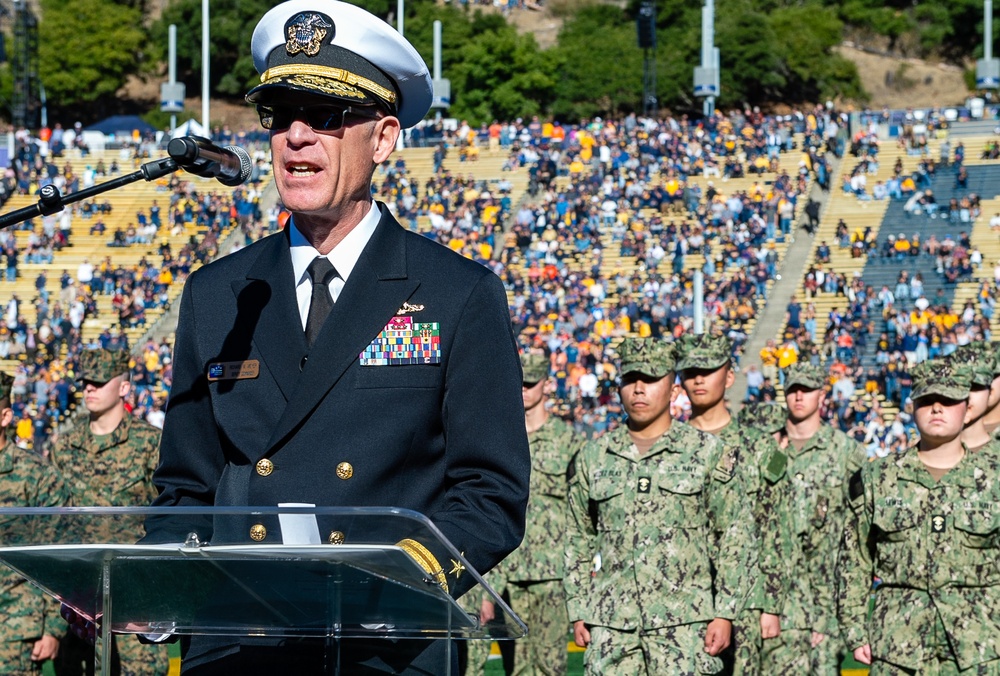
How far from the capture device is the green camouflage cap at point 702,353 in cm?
902

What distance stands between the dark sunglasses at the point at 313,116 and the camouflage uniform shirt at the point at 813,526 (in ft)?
22.7

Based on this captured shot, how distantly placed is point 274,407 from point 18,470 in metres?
5.39

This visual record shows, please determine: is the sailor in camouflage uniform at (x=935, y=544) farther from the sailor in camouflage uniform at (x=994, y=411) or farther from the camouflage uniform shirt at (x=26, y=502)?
the camouflage uniform shirt at (x=26, y=502)

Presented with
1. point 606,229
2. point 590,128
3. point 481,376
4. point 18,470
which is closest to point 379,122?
point 481,376

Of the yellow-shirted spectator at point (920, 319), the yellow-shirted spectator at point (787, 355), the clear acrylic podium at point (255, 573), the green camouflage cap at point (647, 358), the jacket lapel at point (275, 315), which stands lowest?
the yellow-shirted spectator at point (787, 355)

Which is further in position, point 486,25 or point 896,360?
point 486,25

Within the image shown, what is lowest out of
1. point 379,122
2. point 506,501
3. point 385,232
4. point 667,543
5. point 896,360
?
point 896,360

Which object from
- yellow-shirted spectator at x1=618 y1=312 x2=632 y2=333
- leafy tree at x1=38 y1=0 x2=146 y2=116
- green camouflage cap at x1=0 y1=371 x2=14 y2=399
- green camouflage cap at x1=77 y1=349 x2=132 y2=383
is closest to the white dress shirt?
green camouflage cap at x1=0 y1=371 x2=14 y2=399

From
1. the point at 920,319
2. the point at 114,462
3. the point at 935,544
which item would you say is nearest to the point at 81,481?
the point at 114,462

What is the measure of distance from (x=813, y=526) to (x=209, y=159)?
750 centimetres

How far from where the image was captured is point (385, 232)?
3088 mm

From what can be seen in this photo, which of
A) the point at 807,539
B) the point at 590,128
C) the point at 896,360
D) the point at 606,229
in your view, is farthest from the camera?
the point at 590,128

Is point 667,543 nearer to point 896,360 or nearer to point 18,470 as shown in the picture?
point 18,470

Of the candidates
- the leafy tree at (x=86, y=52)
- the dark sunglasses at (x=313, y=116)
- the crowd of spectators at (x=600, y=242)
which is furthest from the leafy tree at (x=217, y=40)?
the dark sunglasses at (x=313, y=116)
